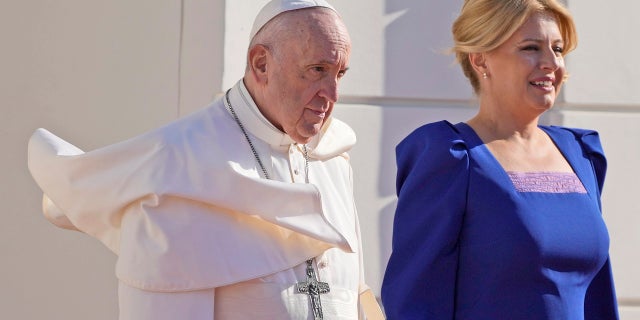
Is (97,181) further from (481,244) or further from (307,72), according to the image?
(481,244)

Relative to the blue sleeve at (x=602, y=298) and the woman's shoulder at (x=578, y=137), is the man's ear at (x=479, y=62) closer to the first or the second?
the woman's shoulder at (x=578, y=137)

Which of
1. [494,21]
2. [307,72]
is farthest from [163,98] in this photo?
[494,21]

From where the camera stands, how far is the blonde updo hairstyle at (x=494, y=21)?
3.97 meters

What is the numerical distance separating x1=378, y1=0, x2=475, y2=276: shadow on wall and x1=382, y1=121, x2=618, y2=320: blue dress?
1594 mm

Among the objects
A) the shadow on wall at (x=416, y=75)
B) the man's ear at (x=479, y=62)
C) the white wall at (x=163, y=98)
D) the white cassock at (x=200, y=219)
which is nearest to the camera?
the white cassock at (x=200, y=219)

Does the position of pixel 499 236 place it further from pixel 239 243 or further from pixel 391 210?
pixel 391 210

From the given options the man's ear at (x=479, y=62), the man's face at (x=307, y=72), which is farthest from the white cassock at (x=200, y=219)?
the man's ear at (x=479, y=62)

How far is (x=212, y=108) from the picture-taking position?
3.99m

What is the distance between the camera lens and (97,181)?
3795 millimetres

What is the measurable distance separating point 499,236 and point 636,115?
83.1 inches

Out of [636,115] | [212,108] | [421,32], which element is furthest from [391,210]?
[212,108]

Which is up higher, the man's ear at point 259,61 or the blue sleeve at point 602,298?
the man's ear at point 259,61

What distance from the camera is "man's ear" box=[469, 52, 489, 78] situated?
4047mm

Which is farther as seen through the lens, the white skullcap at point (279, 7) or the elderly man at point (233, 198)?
the white skullcap at point (279, 7)
